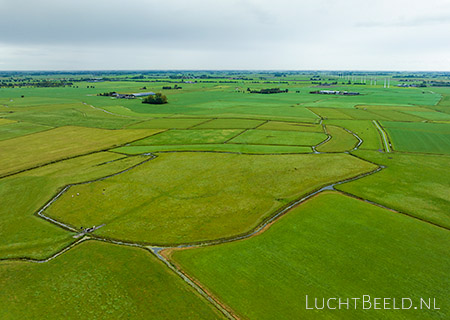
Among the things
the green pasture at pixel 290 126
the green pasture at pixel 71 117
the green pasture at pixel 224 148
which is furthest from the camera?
the green pasture at pixel 71 117

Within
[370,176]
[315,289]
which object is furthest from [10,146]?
[370,176]

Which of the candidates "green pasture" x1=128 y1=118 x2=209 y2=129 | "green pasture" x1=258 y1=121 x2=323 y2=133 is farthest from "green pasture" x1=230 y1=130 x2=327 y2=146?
"green pasture" x1=128 y1=118 x2=209 y2=129

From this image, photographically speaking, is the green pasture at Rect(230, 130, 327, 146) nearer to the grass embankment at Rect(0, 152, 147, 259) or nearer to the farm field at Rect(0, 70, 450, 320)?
the farm field at Rect(0, 70, 450, 320)

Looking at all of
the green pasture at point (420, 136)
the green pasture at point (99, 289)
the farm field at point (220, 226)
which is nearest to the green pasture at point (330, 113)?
the green pasture at point (420, 136)

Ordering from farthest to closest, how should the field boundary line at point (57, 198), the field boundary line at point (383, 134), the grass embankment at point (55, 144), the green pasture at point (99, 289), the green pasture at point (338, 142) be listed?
the field boundary line at point (383, 134)
the green pasture at point (338, 142)
the grass embankment at point (55, 144)
the field boundary line at point (57, 198)
the green pasture at point (99, 289)

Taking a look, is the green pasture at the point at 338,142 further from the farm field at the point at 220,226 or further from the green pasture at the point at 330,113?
the green pasture at the point at 330,113

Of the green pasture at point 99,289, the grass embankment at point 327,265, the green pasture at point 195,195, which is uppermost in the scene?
the green pasture at point 195,195

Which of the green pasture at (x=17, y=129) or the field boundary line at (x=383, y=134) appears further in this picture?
the green pasture at (x=17, y=129)

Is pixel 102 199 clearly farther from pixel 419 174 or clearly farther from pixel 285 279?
pixel 419 174
